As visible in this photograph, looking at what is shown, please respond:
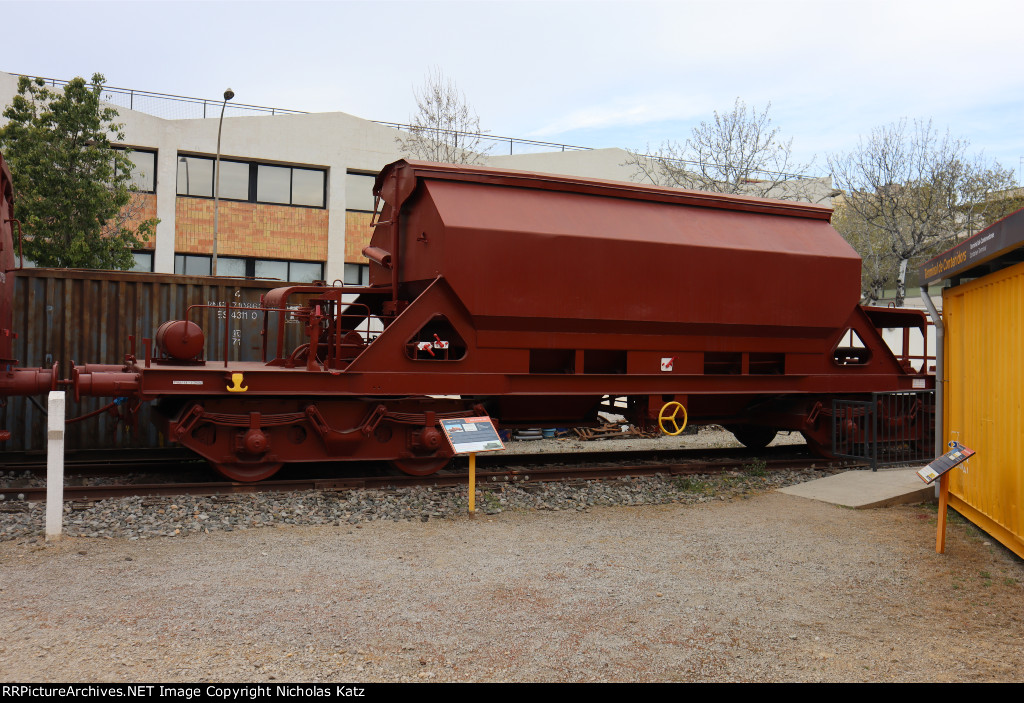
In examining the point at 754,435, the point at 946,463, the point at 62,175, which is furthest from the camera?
the point at 62,175

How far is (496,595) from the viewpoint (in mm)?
5355

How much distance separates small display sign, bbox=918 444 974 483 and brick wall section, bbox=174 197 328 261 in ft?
82.9

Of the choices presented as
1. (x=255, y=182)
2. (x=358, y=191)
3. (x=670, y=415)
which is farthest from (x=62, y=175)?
(x=670, y=415)

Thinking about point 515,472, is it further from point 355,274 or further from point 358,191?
point 358,191

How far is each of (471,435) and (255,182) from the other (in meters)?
23.1

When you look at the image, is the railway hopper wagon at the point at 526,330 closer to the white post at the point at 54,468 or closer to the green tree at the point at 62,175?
the white post at the point at 54,468

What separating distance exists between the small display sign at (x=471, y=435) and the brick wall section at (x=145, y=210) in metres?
22.0

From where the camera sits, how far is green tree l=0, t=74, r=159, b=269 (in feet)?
67.7

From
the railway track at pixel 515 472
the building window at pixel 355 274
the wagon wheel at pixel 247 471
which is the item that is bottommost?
the railway track at pixel 515 472

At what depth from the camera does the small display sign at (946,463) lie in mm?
6273

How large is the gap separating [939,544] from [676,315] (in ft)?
14.0

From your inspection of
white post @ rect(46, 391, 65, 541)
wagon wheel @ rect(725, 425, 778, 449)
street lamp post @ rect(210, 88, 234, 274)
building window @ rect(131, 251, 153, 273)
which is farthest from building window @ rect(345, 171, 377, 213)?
white post @ rect(46, 391, 65, 541)

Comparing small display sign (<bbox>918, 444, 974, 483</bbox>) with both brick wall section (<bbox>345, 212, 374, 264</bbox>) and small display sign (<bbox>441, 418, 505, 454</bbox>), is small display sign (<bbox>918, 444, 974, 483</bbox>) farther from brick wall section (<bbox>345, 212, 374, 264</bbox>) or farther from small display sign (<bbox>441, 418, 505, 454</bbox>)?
brick wall section (<bbox>345, 212, 374, 264</bbox>)

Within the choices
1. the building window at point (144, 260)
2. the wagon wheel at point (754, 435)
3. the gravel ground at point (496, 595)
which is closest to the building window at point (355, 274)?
the building window at point (144, 260)
